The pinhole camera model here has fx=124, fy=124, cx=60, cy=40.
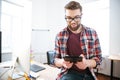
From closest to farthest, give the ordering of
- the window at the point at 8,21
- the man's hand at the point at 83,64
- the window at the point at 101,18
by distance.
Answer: the man's hand at the point at 83,64 → the window at the point at 101,18 → the window at the point at 8,21

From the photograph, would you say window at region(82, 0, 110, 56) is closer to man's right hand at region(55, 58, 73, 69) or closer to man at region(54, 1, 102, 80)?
man at region(54, 1, 102, 80)

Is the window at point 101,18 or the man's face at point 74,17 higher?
the window at point 101,18

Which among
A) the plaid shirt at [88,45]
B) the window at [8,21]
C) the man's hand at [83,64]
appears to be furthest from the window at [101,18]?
the man's hand at [83,64]

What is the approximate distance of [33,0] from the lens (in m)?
4.47

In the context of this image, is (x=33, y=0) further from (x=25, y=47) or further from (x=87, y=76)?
(x=87, y=76)

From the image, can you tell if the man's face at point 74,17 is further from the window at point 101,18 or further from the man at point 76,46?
the window at point 101,18

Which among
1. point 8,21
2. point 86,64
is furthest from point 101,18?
point 86,64

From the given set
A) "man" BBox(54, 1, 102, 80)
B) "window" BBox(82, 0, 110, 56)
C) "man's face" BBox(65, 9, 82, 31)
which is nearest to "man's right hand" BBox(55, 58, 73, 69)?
"man" BBox(54, 1, 102, 80)

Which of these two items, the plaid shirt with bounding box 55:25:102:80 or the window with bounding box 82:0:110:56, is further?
the window with bounding box 82:0:110:56

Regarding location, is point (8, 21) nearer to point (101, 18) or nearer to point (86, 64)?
point (101, 18)

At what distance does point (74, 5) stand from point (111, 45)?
9.82 feet

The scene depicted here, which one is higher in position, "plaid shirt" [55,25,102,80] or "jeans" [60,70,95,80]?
"plaid shirt" [55,25,102,80]

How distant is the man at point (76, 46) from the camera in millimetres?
1018

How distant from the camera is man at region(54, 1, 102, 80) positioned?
102 centimetres
